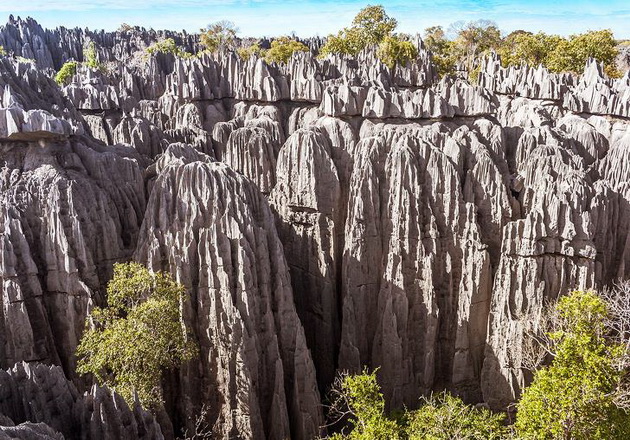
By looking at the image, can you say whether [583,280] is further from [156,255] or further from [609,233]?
[156,255]

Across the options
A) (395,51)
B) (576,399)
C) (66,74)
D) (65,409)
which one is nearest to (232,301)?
→ (65,409)

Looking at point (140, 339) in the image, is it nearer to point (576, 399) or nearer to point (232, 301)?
point (232, 301)

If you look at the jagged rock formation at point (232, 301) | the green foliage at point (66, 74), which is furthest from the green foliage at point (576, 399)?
the green foliage at point (66, 74)

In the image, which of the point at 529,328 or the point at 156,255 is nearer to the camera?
the point at 156,255

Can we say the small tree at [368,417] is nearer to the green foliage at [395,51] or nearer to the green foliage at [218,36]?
the green foliage at [395,51]

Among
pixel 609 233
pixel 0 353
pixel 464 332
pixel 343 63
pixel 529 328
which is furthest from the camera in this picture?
pixel 343 63

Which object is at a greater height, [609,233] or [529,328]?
[609,233]

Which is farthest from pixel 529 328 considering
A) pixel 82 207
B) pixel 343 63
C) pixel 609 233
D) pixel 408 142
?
pixel 343 63
